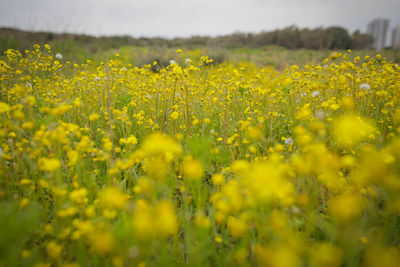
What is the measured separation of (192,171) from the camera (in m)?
1.12

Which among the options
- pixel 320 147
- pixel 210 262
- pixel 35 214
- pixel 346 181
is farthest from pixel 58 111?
pixel 346 181

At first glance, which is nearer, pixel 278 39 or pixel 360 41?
pixel 360 41

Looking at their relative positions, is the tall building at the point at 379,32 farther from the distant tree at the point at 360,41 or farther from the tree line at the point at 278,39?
the tree line at the point at 278,39

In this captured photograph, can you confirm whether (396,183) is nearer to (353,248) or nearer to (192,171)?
(353,248)

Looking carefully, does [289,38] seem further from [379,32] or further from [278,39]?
[379,32]

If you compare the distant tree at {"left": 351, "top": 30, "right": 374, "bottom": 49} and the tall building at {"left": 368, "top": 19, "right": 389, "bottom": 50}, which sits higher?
the tall building at {"left": 368, "top": 19, "right": 389, "bottom": 50}

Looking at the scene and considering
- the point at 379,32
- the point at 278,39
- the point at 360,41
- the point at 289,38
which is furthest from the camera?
the point at 379,32

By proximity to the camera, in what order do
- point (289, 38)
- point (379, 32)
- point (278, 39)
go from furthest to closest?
1. point (379, 32)
2. point (278, 39)
3. point (289, 38)

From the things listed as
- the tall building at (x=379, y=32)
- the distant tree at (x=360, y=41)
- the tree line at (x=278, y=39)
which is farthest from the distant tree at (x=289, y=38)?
the tall building at (x=379, y=32)

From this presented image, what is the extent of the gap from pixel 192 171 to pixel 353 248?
0.86 m

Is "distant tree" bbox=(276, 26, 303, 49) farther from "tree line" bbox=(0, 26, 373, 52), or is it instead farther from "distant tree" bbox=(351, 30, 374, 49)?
"distant tree" bbox=(351, 30, 374, 49)

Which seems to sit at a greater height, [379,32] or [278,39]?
[379,32]

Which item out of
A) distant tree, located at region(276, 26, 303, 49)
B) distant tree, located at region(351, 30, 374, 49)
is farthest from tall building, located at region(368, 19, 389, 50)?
distant tree, located at region(276, 26, 303, 49)

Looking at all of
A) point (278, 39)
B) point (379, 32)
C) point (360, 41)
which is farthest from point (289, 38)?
point (379, 32)
